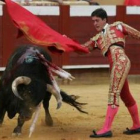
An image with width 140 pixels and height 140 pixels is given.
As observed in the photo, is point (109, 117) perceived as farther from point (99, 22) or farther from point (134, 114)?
point (99, 22)

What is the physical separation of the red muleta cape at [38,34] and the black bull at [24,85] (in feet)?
0.67

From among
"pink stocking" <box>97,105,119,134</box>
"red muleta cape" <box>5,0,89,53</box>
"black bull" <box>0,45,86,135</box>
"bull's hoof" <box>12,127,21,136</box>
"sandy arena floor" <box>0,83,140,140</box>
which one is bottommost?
"sandy arena floor" <box>0,83,140,140</box>

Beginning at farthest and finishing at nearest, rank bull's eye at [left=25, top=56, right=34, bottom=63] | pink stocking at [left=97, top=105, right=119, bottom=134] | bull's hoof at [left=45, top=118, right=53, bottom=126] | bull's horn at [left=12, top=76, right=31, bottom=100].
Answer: bull's hoof at [left=45, top=118, right=53, bottom=126], bull's eye at [left=25, top=56, right=34, bottom=63], pink stocking at [left=97, top=105, right=119, bottom=134], bull's horn at [left=12, top=76, right=31, bottom=100]

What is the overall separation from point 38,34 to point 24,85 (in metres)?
0.48

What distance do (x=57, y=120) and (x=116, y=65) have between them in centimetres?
126

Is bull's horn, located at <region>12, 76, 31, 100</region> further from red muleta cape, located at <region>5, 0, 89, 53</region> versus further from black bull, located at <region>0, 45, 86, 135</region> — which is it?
red muleta cape, located at <region>5, 0, 89, 53</region>

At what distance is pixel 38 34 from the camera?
18.4 ft

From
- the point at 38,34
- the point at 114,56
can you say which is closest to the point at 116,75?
the point at 114,56

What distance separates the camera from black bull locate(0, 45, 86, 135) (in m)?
5.45

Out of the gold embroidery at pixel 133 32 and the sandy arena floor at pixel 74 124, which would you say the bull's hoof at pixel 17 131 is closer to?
the sandy arena floor at pixel 74 124

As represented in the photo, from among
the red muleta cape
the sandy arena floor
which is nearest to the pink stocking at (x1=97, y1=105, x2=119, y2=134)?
the sandy arena floor

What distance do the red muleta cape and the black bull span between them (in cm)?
21

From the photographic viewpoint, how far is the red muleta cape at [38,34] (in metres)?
5.50

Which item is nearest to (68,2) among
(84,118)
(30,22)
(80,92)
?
(80,92)
